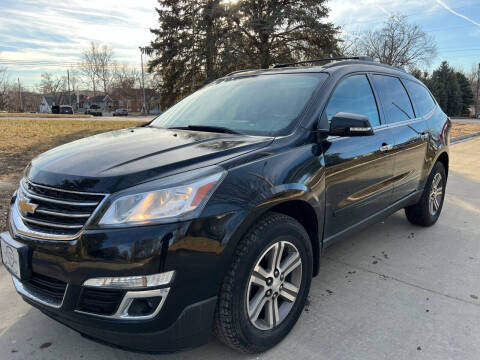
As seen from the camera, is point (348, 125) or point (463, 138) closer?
point (348, 125)

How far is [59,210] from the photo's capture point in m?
1.92

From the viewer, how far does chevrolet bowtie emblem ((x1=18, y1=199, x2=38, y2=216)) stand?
2027mm

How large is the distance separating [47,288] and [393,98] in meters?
3.35

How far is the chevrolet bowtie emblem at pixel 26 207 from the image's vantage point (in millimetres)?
2027

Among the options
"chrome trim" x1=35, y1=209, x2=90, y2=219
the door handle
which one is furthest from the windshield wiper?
the door handle

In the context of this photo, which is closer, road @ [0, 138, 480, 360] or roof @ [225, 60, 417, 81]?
road @ [0, 138, 480, 360]

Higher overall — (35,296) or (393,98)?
(393,98)

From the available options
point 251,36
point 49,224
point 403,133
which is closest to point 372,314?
point 403,133

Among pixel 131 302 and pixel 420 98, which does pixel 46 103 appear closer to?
pixel 420 98

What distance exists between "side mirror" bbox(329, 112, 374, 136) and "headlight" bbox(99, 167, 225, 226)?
1.09m

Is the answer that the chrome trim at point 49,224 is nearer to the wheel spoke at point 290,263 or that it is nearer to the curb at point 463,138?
the wheel spoke at point 290,263

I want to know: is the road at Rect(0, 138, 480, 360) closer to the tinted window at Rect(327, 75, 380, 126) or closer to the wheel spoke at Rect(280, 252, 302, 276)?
the wheel spoke at Rect(280, 252, 302, 276)

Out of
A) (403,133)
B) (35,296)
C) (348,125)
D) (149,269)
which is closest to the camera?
(149,269)

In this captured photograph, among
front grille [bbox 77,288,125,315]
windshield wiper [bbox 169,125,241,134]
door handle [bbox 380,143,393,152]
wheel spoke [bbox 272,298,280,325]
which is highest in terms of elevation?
windshield wiper [bbox 169,125,241,134]
